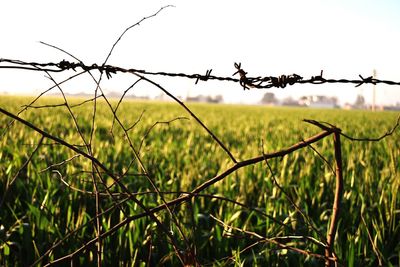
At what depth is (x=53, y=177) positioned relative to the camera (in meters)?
3.47

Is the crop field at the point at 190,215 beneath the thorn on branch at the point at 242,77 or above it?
beneath

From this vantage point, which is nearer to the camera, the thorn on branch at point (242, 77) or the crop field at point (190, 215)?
the thorn on branch at point (242, 77)

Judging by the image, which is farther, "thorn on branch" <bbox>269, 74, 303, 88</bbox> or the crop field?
the crop field

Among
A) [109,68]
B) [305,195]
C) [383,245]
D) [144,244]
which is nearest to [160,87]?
[109,68]

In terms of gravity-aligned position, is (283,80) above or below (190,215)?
above

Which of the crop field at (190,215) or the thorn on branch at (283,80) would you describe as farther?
the crop field at (190,215)

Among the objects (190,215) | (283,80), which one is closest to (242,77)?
(283,80)

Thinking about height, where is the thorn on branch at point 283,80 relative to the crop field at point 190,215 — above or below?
above

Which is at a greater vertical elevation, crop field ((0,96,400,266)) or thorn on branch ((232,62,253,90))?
thorn on branch ((232,62,253,90))

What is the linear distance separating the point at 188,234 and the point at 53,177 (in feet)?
5.13

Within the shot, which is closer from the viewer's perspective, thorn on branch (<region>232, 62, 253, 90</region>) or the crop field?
thorn on branch (<region>232, 62, 253, 90</region>)

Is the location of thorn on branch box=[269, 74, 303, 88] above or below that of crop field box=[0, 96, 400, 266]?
above

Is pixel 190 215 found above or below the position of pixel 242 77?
below

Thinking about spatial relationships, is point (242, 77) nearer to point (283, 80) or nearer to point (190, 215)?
point (283, 80)
